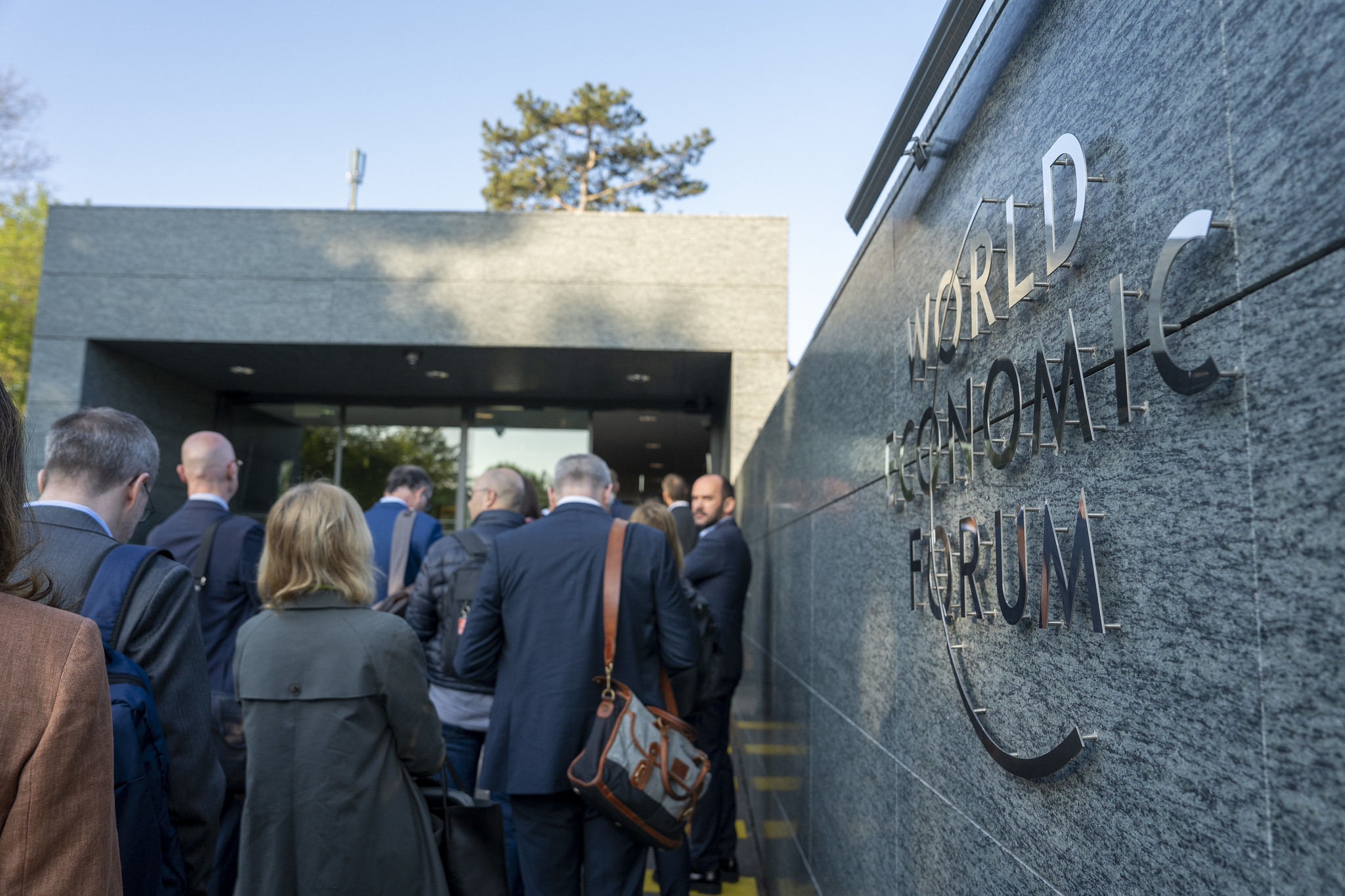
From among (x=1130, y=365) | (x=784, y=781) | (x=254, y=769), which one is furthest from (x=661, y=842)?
(x=1130, y=365)

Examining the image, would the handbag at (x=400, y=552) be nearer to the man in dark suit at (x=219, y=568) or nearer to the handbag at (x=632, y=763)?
the man in dark suit at (x=219, y=568)

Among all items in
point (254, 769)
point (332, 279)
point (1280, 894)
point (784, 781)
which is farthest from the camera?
point (332, 279)

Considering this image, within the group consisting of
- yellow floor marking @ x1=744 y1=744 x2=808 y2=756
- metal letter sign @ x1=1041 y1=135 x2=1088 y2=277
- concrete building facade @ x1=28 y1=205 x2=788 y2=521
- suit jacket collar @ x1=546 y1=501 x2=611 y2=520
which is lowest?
yellow floor marking @ x1=744 y1=744 x2=808 y2=756

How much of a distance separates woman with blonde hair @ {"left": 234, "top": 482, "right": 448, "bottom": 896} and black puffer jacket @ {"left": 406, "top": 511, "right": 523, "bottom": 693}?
1.14m

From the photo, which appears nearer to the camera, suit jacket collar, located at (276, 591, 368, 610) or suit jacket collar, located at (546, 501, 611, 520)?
suit jacket collar, located at (276, 591, 368, 610)

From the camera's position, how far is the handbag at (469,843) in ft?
9.93

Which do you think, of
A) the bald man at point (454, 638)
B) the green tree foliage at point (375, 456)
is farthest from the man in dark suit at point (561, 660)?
the green tree foliage at point (375, 456)

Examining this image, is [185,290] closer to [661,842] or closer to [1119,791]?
[661,842]

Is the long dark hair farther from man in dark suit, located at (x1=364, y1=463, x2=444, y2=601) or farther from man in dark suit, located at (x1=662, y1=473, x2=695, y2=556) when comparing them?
man in dark suit, located at (x1=662, y1=473, x2=695, y2=556)

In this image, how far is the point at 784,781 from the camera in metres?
4.21

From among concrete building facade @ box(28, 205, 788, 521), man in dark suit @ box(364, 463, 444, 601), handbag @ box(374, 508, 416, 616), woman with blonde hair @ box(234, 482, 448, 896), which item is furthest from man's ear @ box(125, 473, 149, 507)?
concrete building facade @ box(28, 205, 788, 521)

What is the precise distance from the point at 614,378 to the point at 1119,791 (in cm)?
1076

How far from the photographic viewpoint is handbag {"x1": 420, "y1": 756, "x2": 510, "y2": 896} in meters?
3.03

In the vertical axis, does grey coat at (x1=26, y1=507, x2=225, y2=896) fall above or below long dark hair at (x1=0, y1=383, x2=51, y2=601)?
below
